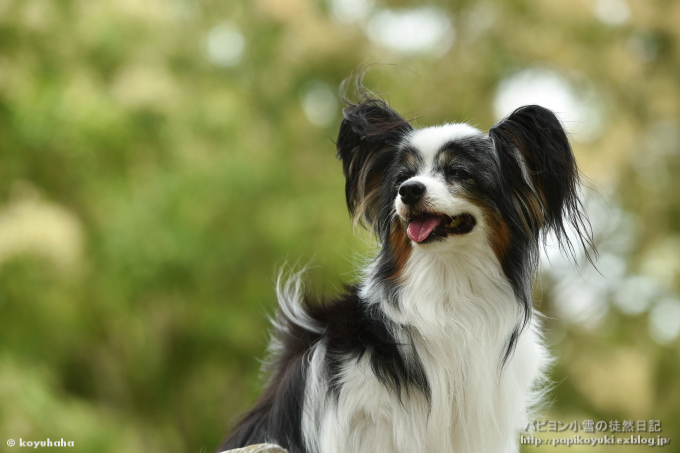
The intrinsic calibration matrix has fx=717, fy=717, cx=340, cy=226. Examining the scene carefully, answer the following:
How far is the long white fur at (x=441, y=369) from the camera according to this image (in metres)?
3.28

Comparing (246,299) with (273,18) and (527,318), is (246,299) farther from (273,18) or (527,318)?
(527,318)

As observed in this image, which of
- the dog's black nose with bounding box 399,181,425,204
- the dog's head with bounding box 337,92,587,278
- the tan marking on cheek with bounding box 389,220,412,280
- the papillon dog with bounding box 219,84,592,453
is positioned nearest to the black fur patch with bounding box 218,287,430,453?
the papillon dog with bounding box 219,84,592,453

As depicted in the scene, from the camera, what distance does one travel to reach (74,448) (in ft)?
22.7

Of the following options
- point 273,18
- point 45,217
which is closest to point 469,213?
point 45,217

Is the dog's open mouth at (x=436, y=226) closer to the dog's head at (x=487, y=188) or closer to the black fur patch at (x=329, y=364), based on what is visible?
the dog's head at (x=487, y=188)

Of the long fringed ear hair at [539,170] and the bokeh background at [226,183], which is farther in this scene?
the bokeh background at [226,183]

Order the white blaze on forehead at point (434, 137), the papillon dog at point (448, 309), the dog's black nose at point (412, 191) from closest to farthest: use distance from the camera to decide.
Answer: the dog's black nose at point (412, 191), the papillon dog at point (448, 309), the white blaze on forehead at point (434, 137)

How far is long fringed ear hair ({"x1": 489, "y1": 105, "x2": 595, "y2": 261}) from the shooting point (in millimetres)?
3275

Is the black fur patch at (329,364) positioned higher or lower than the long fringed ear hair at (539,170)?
lower

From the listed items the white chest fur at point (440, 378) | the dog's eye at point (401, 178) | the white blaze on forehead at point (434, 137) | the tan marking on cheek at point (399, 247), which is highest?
the white blaze on forehead at point (434, 137)

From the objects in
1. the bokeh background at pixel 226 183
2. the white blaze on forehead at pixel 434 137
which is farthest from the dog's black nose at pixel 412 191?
the bokeh background at pixel 226 183

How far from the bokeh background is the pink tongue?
142 inches

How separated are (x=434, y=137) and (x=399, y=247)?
55 cm

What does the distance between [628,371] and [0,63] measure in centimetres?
809
